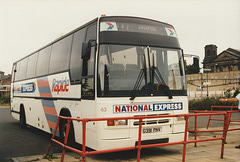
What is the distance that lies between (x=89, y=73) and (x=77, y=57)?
1206 millimetres

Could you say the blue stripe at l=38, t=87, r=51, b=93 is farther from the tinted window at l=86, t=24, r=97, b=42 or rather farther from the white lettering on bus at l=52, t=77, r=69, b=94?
the tinted window at l=86, t=24, r=97, b=42

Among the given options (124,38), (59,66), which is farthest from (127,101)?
(59,66)

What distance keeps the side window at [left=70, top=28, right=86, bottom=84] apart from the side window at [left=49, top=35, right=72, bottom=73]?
39 cm

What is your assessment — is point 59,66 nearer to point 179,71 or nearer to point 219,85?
point 179,71

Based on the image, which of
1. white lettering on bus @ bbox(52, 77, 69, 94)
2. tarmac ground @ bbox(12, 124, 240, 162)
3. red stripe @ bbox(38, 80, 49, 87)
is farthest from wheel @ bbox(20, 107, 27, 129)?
tarmac ground @ bbox(12, 124, 240, 162)

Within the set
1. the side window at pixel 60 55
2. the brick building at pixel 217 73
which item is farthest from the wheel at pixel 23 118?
the brick building at pixel 217 73

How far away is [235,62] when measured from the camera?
364ft

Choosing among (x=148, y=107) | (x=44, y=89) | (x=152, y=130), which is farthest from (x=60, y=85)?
(x=152, y=130)

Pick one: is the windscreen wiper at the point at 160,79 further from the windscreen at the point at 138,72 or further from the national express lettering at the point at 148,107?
the national express lettering at the point at 148,107

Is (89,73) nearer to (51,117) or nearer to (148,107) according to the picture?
(148,107)

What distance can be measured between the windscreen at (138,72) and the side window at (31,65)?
21.0ft

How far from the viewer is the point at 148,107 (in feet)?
23.7

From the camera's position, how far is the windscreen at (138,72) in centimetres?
687

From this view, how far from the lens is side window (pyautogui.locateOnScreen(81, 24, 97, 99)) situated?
7.08m
